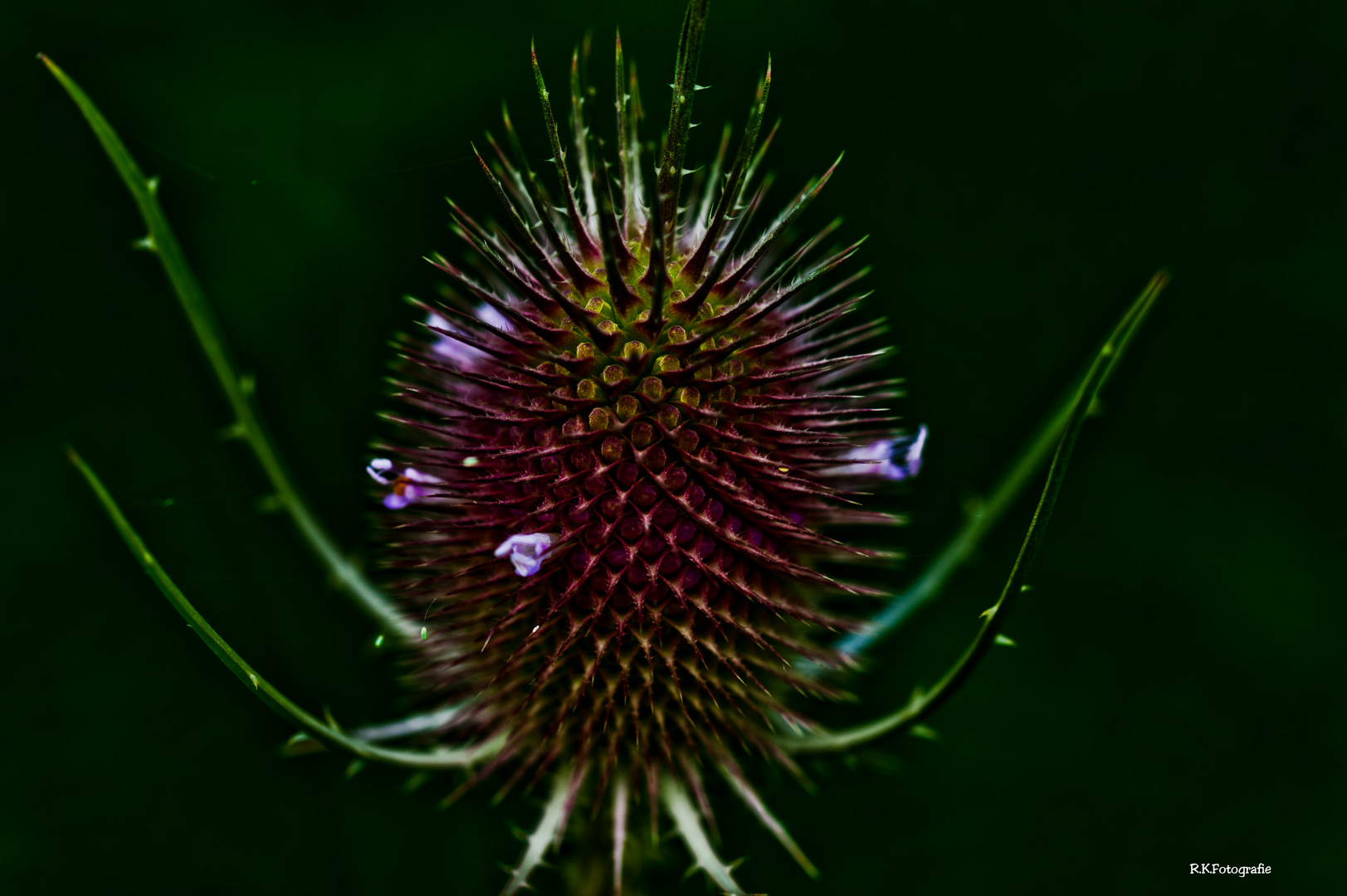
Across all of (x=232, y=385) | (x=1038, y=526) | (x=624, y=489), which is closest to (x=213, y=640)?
(x=624, y=489)

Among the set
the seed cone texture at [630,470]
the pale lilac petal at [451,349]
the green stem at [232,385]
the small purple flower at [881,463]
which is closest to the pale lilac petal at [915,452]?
the small purple flower at [881,463]

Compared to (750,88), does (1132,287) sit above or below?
below

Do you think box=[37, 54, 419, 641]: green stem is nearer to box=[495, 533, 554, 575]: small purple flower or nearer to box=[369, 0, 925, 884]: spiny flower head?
box=[369, 0, 925, 884]: spiny flower head

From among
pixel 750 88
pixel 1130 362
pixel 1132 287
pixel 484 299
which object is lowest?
pixel 484 299

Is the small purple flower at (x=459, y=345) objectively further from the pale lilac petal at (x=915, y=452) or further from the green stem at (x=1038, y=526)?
the green stem at (x=1038, y=526)

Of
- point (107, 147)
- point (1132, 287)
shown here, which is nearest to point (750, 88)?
point (1132, 287)

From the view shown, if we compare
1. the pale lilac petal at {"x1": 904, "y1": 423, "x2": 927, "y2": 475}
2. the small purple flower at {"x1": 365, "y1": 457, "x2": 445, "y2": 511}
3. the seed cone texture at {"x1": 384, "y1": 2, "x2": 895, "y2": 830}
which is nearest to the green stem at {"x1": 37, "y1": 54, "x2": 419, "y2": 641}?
the seed cone texture at {"x1": 384, "y1": 2, "x2": 895, "y2": 830}

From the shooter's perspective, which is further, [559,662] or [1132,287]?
[1132,287]

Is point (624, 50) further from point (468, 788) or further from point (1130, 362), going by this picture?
point (468, 788)
